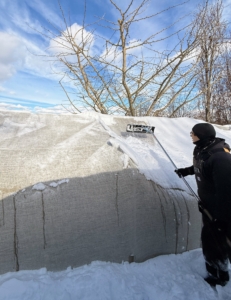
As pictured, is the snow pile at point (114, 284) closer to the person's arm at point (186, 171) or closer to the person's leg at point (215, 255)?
the person's leg at point (215, 255)

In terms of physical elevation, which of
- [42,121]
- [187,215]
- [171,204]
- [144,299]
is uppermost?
[42,121]

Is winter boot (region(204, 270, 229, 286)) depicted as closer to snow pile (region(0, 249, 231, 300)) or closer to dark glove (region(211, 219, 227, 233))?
snow pile (region(0, 249, 231, 300))

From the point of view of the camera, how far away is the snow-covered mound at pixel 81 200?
68.9 inches

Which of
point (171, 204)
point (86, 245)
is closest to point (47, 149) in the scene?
point (86, 245)

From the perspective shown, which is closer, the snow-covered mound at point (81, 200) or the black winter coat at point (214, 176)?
the black winter coat at point (214, 176)

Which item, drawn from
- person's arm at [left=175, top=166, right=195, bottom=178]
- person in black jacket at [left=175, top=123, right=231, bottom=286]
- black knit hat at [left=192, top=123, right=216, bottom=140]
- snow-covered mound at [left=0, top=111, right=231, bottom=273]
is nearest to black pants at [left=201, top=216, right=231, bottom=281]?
person in black jacket at [left=175, top=123, right=231, bottom=286]

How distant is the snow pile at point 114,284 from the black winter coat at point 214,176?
0.69 m

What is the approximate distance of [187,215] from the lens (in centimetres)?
223

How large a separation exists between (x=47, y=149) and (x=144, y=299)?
166 centimetres

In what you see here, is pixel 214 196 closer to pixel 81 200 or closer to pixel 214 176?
pixel 214 176

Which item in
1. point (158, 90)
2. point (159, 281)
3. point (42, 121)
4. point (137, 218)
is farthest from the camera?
point (158, 90)

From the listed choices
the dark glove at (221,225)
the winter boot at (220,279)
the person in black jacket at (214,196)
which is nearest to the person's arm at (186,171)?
the person in black jacket at (214,196)

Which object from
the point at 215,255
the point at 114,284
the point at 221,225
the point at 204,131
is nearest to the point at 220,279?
the point at 215,255

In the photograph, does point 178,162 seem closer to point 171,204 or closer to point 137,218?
point 171,204
